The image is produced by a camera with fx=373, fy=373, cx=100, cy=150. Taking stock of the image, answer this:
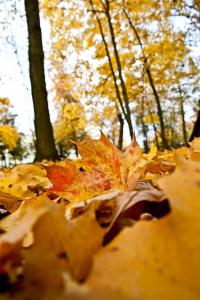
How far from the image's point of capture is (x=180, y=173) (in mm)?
404

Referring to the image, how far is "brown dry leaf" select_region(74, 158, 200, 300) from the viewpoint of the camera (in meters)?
0.26

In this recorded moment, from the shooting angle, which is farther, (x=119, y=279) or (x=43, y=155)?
(x=43, y=155)

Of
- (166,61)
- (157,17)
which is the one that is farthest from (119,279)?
(166,61)

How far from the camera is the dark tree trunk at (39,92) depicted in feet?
19.9

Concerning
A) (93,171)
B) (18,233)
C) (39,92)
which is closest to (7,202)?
(93,171)

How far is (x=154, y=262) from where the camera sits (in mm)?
291

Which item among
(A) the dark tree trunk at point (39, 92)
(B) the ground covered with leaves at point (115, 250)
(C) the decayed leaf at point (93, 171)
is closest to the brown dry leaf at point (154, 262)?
(B) the ground covered with leaves at point (115, 250)

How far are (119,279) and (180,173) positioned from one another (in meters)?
0.17

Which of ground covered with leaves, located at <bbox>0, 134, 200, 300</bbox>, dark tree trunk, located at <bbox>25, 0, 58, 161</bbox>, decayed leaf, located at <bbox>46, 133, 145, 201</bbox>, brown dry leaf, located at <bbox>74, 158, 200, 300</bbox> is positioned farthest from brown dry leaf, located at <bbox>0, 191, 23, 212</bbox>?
dark tree trunk, located at <bbox>25, 0, 58, 161</bbox>

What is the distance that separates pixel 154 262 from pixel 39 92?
6.02 meters

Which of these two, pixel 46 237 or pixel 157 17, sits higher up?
pixel 157 17

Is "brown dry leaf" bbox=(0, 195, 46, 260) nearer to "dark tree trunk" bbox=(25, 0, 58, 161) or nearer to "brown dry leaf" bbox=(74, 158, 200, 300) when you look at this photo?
"brown dry leaf" bbox=(74, 158, 200, 300)

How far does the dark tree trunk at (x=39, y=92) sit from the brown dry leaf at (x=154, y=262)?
19.1ft

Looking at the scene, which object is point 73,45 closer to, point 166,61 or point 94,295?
point 166,61
